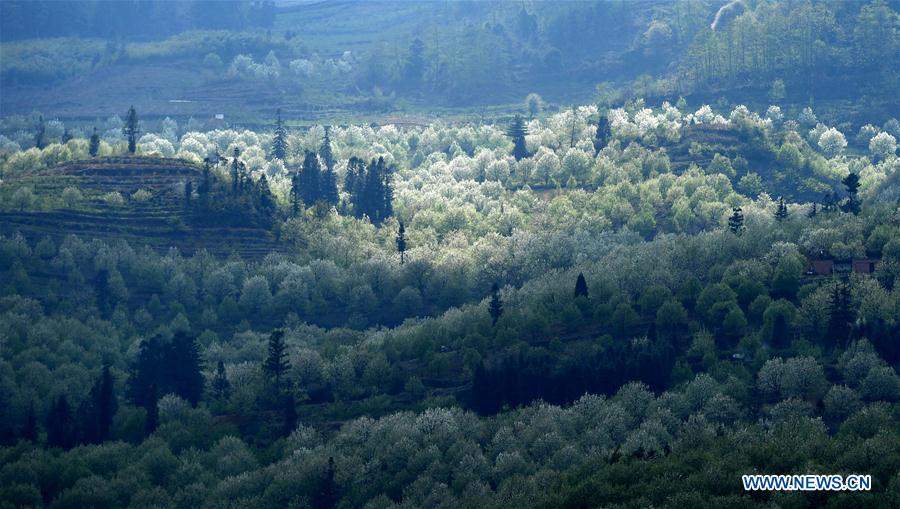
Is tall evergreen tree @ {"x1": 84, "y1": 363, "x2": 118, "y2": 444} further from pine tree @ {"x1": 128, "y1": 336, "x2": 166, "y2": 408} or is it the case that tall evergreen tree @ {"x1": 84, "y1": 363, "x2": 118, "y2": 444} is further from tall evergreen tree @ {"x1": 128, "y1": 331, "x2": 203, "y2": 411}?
tall evergreen tree @ {"x1": 128, "y1": 331, "x2": 203, "y2": 411}

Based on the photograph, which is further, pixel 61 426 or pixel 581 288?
pixel 581 288

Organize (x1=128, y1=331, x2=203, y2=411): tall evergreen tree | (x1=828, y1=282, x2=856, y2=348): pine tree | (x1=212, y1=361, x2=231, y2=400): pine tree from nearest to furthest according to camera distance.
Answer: (x1=828, y1=282, x2=856, y2=348): pine tree < (x1=212, y1=361, x2=231, y2=400): pine tree < (x1=128, y1=331, x2=203, y2=411): tall evergreen tree

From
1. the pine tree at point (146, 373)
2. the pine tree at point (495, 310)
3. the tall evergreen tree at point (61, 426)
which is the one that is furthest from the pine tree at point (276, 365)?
the pine tree at point (495, 310)

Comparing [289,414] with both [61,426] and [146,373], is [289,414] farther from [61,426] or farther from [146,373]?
[61,426]

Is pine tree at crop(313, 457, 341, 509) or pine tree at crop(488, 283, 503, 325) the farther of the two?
pine tree at crop(488, 283, 503, 325)

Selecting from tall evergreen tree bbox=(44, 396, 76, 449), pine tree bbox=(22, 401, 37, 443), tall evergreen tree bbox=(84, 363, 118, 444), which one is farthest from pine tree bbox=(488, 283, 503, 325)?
pine tree bbox=(22, 401, 37, 443)

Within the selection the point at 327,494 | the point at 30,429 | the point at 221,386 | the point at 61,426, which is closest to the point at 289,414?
the point at 221,386
